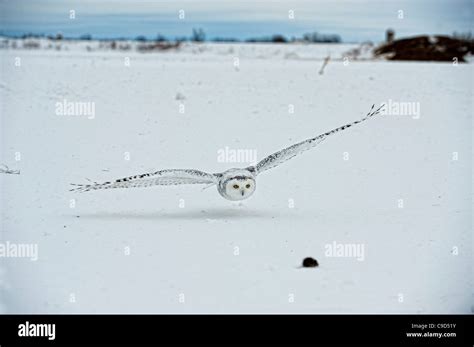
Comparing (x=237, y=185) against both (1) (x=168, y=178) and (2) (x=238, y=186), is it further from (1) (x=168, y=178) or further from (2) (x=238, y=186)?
(1) (x=168, y=178)

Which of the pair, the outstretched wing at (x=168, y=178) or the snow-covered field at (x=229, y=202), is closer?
the snow-covered field at (x=229, y=202)

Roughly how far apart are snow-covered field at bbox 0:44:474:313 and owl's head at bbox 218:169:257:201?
7.4 inches

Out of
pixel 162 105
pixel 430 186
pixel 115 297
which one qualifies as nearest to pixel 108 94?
pixel 162 105

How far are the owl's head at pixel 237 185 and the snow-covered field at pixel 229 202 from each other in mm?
188

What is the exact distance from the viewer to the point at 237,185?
131 inches

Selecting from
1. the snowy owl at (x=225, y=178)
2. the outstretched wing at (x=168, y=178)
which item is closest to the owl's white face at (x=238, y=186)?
the snowy owl at (x=225, y=178)

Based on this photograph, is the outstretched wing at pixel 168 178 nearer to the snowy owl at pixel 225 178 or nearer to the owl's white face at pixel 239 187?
the snowy owl at pixel 225 178

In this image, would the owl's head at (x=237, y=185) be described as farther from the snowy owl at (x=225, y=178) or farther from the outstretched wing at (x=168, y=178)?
the outstretched wing at (x=168, y=178)

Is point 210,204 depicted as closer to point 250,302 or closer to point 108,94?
point 250,302

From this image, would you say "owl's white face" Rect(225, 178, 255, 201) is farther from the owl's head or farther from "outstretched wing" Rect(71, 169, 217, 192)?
"outstretched wing" Rect(71, 169, 217, 192)

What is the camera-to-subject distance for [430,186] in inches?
168

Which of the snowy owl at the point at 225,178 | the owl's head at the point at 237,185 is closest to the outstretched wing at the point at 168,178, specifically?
the snowy owl at the point at 225,178

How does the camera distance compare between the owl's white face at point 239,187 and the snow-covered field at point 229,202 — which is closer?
the snow-covered field at point 229,202

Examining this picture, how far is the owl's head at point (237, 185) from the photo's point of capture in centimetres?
333
